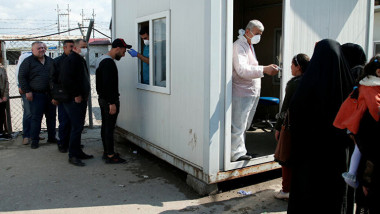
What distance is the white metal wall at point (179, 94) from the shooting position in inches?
168

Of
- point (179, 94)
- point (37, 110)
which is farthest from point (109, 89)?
point (37, 110)

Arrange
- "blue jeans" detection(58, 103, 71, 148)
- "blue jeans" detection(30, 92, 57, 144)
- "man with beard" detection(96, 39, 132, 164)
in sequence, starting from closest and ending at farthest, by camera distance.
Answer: "man with beard" detection(96, 39, 132, 164) → "blue jeans" detection(58, 103, 71, 148) → "blue jeans" detection(30, 92, 57, 144)

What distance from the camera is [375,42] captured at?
12.3 metres

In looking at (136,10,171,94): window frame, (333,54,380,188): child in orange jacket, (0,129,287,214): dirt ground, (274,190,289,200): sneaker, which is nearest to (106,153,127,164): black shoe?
(0,129,287,214): dirt ground

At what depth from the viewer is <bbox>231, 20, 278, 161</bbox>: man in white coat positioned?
4410 mm

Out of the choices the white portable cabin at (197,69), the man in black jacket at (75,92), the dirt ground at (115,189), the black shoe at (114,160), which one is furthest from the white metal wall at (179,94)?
the man in black jacket at (75,92)

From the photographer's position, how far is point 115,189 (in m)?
4.62

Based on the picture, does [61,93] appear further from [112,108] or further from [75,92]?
[112,108]

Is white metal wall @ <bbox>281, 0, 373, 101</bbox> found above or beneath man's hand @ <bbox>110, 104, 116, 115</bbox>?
above

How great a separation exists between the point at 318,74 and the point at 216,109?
1.57 m

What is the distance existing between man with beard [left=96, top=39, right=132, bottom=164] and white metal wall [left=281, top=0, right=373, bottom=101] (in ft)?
8.10


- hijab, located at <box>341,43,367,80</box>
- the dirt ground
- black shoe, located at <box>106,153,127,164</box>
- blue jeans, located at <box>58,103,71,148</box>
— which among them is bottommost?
the dirt ground

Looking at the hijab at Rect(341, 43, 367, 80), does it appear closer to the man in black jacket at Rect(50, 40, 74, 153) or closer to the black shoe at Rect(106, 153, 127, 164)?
the black shoe at Rect(106, 153, 127, 164)

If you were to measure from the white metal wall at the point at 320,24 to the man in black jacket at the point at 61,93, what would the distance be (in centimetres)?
342
